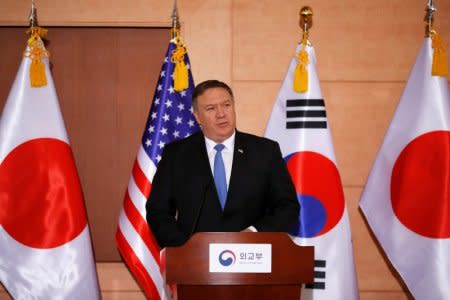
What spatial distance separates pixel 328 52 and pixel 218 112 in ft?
4.64

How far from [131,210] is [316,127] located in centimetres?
128

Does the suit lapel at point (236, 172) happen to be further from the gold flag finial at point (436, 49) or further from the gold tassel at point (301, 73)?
the gold flag finial at point (436, 49)

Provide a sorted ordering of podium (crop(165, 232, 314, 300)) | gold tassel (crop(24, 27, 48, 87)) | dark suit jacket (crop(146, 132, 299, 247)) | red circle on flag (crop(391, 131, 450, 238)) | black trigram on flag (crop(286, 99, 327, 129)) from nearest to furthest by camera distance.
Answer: podium (crop(165, 232, 314, 300)) → dark suit jacket (crop(146, 132, 299, 247)) → red circle on flag (crop(391, 131, 450, 238)) → gold tassel (crop(24, 27, 48, 87)) → black trigram on flag (crop(286, 99, 327, 129))

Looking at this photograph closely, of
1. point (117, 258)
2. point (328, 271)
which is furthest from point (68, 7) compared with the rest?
point (328, 271)

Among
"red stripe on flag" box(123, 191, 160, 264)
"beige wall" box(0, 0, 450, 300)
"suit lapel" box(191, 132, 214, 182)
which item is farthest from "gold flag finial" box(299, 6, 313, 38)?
"red stripe on flag" box(123, 191, 160, 264)

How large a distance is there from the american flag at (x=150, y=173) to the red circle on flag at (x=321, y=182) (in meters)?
0.71

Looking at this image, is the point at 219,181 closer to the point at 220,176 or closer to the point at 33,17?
the point at 220,176

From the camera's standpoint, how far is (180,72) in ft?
11.5

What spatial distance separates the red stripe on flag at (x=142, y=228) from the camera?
3.52m

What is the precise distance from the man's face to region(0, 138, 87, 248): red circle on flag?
116 cm

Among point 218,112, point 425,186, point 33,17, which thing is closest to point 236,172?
point 218,112

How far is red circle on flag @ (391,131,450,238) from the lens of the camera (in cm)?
337

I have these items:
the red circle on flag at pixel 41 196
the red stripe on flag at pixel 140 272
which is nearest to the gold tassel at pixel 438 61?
the red stripe on flag at pixel 140 272

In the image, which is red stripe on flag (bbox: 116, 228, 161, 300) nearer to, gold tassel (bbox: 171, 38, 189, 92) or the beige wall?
the beige wall
